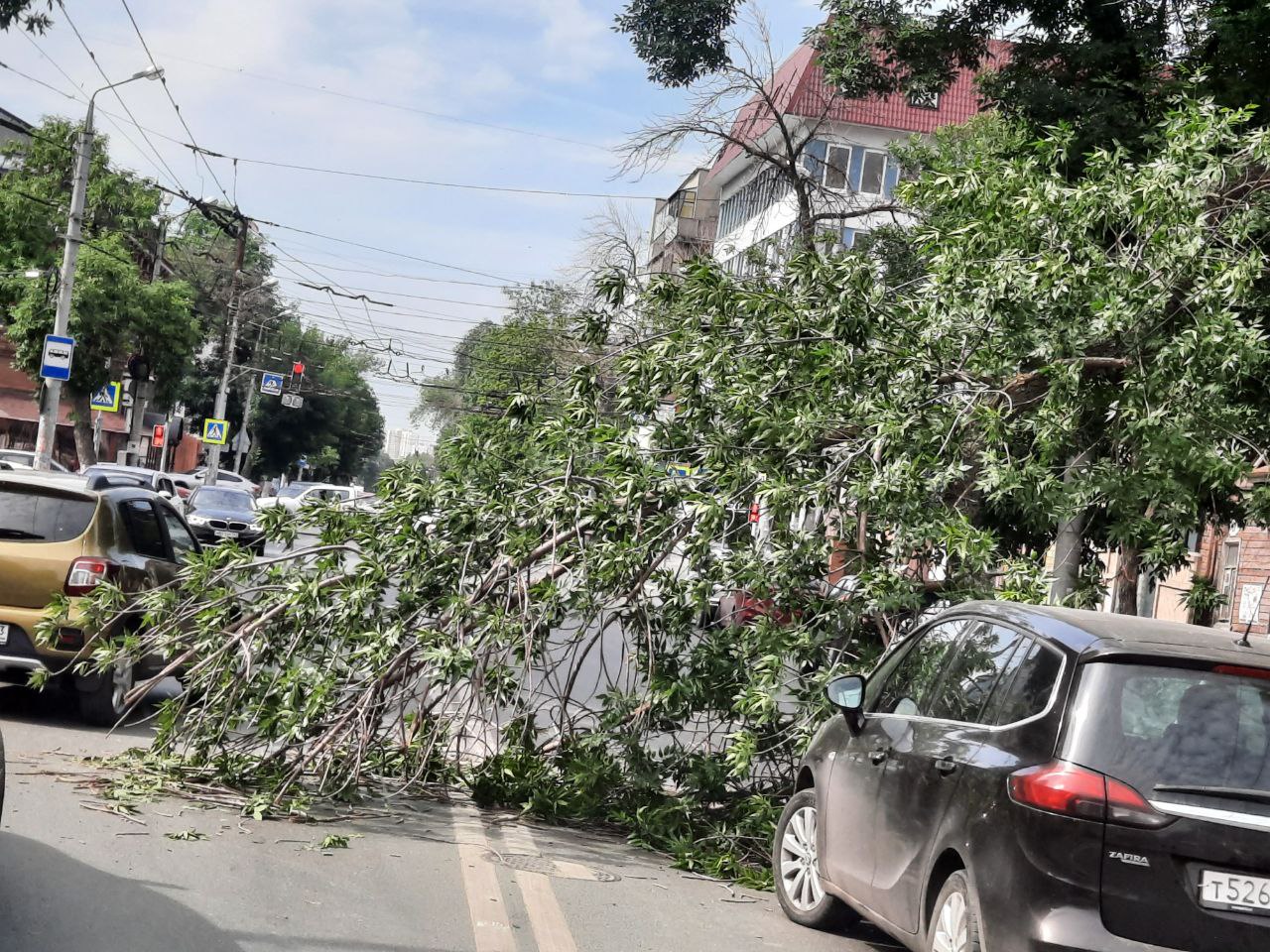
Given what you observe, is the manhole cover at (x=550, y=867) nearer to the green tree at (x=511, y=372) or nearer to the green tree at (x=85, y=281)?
the green tree at (x=511, y=372)

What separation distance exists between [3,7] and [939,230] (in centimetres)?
778

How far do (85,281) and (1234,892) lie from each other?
5297 centimetres

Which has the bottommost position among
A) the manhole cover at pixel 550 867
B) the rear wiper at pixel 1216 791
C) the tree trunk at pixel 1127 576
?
the manhole cover at pixel 550 867

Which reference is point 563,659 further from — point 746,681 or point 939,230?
point 939,230

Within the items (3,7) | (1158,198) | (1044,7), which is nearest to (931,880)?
(1158,198)

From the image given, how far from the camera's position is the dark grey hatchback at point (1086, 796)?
4.68m

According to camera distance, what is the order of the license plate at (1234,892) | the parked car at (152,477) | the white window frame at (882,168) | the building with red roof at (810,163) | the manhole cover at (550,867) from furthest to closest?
the white window frame at (882,168) < the building with red roof at (810,163) < the parked car at (152,477) < the manhole cover at (550,867) < the license plate at (1234,892)

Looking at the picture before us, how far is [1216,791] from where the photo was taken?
4.75m

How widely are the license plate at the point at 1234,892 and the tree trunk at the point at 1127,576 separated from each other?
536cm

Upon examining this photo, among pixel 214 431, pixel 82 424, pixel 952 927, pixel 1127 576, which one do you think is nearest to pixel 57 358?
pixel 1127 576

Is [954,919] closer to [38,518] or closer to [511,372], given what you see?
[38,518]

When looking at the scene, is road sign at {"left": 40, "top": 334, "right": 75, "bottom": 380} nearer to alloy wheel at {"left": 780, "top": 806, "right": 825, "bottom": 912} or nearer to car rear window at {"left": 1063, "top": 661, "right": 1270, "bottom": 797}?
alloy wheel at {"left": 780, "top": 806, "right": 825, "bottom": 912}

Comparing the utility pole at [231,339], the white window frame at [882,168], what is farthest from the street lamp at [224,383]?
the white window frame at [882,168]

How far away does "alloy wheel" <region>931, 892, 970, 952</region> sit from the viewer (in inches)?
202
